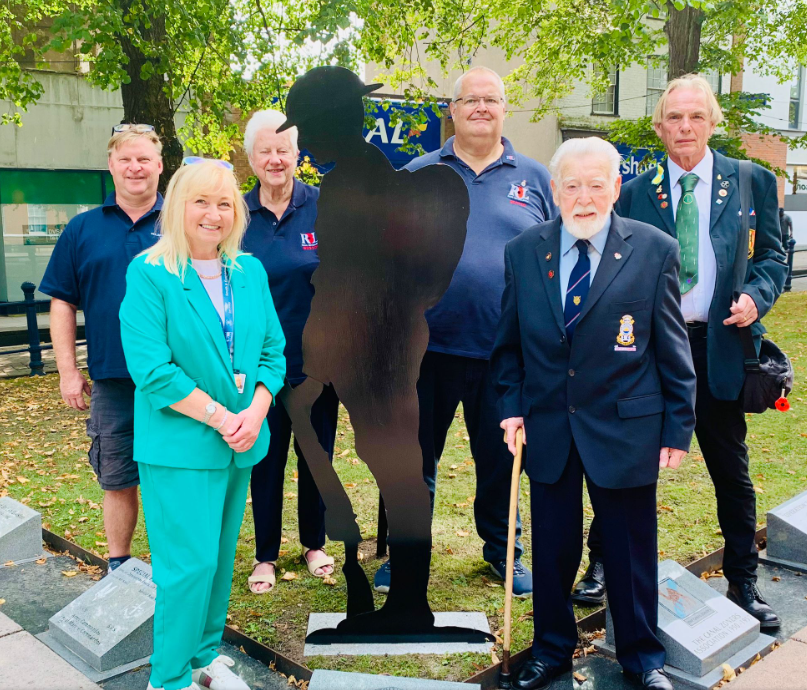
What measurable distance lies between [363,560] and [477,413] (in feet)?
3.81

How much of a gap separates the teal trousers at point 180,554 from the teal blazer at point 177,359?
8cm

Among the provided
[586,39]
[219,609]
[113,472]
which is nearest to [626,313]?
[219,609]

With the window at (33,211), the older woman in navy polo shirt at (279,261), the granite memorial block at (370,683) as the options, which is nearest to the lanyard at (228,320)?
the older woman in navy polo shirt at (279,261)

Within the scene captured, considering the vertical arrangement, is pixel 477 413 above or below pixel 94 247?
below

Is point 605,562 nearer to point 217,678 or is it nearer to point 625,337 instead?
point 625,337

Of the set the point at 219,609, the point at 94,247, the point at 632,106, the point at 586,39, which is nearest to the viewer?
the point at 219,609

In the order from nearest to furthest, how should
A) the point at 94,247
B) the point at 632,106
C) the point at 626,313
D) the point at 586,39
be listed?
the point at 626,313 < the point at 94,247 < the point at 586,39 < the point at 632,106

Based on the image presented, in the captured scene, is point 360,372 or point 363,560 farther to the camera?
point 363,560

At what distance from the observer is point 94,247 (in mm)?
3713

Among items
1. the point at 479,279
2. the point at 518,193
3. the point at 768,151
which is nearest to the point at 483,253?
the point at 479,279

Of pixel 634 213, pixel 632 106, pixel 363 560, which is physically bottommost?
pixel 363 560

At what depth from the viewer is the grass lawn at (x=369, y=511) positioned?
362 centimetres

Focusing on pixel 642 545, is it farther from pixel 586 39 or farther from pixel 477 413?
pixel 586 39

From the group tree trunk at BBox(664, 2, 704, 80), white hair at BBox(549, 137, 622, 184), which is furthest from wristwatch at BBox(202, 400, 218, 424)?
tree trunk at BBox(664, 2, 704, 80)
